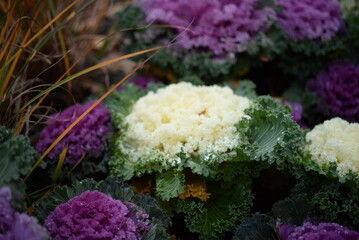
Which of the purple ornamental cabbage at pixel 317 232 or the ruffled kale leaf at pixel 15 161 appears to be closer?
the ruffled kale leaf at pixel 15 161

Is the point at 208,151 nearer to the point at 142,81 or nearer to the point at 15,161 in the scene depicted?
the point at 15,161

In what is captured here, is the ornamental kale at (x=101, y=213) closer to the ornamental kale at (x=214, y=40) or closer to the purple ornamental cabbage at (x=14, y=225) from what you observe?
the purple ornamental cabbage at (x=14, y=225)

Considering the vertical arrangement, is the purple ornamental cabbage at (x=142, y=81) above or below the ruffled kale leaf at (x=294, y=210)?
above

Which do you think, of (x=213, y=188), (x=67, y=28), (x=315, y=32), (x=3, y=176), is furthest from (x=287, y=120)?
(x=67, y=28)

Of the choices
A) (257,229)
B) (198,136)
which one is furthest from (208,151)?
(257,229)

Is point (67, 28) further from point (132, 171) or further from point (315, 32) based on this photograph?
point (315, 32)

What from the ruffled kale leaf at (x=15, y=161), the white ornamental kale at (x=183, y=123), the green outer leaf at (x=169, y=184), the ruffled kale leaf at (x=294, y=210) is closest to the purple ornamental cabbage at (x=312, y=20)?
the white ornamental kale at (x=183, y=123)
